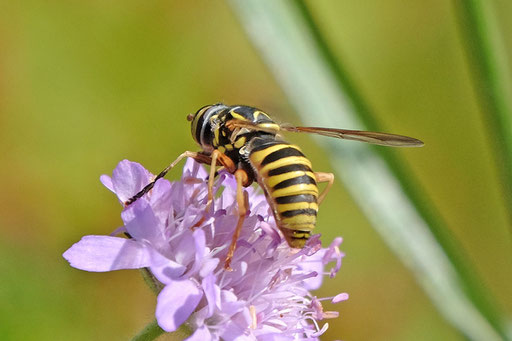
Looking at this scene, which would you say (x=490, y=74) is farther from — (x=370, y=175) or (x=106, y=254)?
(x=106, y=254)

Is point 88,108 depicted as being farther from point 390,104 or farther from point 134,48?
point 390,104

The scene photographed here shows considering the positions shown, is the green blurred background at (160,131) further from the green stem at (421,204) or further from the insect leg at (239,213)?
the insect leg at (239,213)

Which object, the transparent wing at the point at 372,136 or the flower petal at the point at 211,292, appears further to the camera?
the transparent wing at the point at 372,136

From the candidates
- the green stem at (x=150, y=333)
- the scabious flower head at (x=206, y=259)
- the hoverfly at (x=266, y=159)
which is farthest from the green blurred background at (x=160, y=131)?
the green stem at (x=150, y=333)

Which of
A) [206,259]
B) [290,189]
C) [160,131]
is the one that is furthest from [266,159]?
[160,131]

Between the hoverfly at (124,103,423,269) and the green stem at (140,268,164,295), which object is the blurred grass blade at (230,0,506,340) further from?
the green stem at (140,268,164,295)

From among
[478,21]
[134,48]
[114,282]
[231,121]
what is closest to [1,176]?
[114,282]

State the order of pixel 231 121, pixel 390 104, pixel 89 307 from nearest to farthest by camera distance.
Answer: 1. pixel 231 121
2. pixel 89 307
3. pixel 390 104
